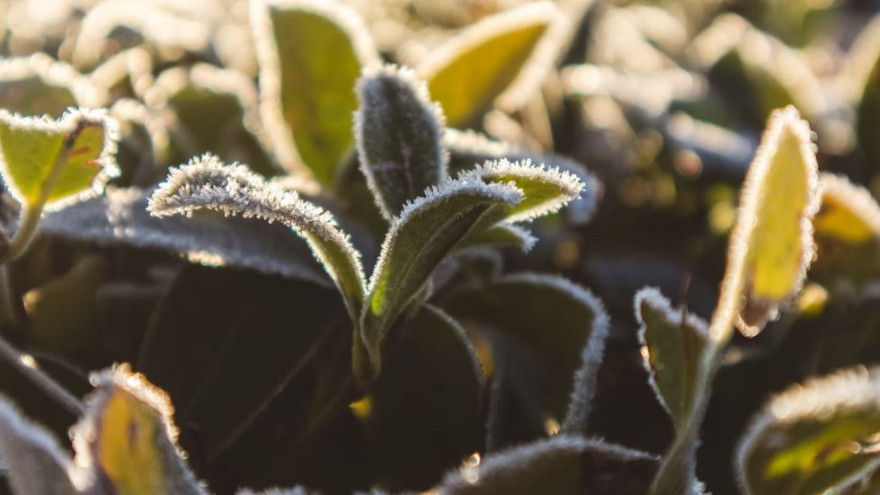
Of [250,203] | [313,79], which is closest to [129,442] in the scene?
[250,203]

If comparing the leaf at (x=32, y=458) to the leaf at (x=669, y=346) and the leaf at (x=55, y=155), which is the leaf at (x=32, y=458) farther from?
the leaf at (x=669, y=346)

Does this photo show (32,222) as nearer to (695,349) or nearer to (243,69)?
(695,349)

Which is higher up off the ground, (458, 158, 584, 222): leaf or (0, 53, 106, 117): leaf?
(0, 53, 106, 117): leaf

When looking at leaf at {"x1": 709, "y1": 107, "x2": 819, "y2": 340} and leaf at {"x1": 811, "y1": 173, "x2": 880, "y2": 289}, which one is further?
leaf at {"x1": 811, "y1": 173, "x2": 880, "y2": 289}

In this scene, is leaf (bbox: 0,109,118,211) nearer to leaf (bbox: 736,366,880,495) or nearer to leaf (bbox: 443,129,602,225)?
leaf (bbox: 443,129,602,225)

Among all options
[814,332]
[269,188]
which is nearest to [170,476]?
[269,188]

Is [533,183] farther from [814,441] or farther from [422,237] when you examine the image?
[814,441]

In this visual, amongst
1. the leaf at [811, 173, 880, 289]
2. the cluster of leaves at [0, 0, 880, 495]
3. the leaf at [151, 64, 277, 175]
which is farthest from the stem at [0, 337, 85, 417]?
the leaf at [811, 173, 880, 289]
